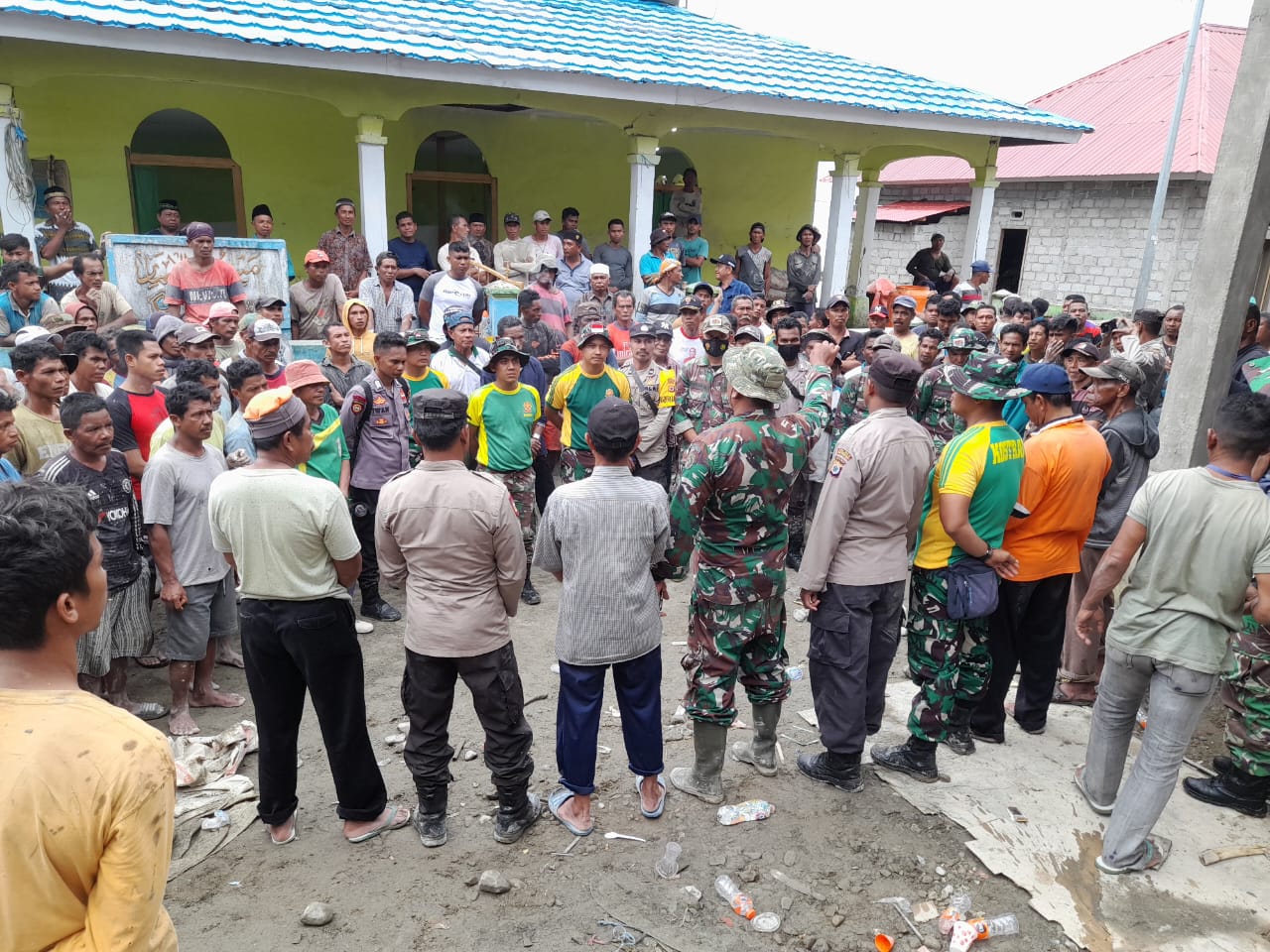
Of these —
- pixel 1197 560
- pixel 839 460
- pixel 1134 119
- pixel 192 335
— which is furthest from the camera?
pixel 1134 119

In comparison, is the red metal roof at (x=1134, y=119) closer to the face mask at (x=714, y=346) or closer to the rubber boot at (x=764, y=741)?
the face mask at (x=714, y=346)

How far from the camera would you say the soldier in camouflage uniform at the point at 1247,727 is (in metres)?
4.00

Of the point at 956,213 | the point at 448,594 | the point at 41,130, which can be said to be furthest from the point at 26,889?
the point at 956,213

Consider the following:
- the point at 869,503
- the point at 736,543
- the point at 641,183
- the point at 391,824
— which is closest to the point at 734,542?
the point at 736,543

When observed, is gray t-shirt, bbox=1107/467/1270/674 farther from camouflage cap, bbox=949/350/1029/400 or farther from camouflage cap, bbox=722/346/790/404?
camouflage cap, bbox=722/346/790/404

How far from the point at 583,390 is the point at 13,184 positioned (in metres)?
5.66

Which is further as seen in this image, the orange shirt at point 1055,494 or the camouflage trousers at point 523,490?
the camouflage trousers at point 523,490

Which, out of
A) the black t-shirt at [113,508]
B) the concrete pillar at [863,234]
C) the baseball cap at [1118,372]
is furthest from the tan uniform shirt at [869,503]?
the concrete pillar at [863,234]

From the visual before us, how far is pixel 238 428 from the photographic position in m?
4.96

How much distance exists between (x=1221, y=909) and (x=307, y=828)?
3833 mm

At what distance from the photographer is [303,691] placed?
145 inches

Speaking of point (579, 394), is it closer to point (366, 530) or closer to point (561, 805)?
point (366, 530)

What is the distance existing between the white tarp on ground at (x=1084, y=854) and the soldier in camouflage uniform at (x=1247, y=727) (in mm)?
93

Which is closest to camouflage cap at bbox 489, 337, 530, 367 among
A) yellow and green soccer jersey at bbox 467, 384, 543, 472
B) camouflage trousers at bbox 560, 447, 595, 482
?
yellow and green soccer jersey at bbox 467, 384, 543, 472
